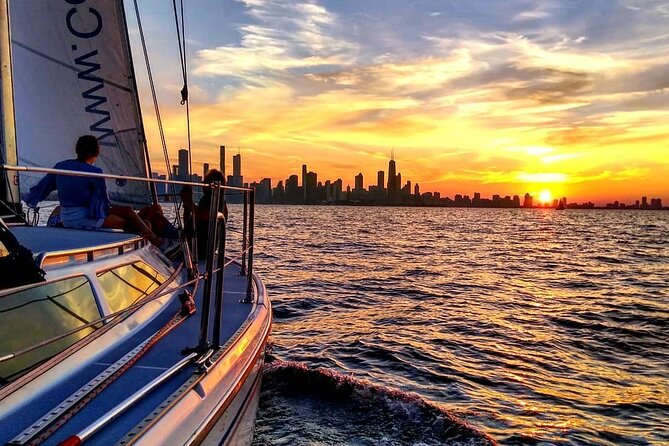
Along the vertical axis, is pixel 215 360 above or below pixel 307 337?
above

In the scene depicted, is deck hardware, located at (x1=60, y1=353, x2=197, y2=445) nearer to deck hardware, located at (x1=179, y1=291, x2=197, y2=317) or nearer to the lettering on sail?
deck hardware, located at (x1=179, y1=291, x2=197, y2=317)

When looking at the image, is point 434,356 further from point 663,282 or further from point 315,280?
point 663,282

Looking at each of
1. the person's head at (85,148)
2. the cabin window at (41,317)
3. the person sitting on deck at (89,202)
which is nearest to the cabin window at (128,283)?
the cabin window at (41,317)

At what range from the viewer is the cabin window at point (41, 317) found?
2.97 meters

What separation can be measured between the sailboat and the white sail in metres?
0.03

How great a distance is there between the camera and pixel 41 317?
10.7 ft

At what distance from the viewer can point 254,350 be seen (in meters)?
4.35

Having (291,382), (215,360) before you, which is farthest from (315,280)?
(215,360)

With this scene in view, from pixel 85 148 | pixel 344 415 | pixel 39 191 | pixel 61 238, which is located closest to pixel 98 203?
Answer: pixel 85 148

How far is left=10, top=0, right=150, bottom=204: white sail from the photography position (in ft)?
23.4

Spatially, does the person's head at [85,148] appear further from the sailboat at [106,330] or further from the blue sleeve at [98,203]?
the sailboat at [106,330]

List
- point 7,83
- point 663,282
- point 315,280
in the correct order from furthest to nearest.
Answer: point 663,282 < point 315,280 < point 7,83

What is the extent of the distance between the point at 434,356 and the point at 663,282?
14.4 metres

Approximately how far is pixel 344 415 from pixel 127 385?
3859 mm
